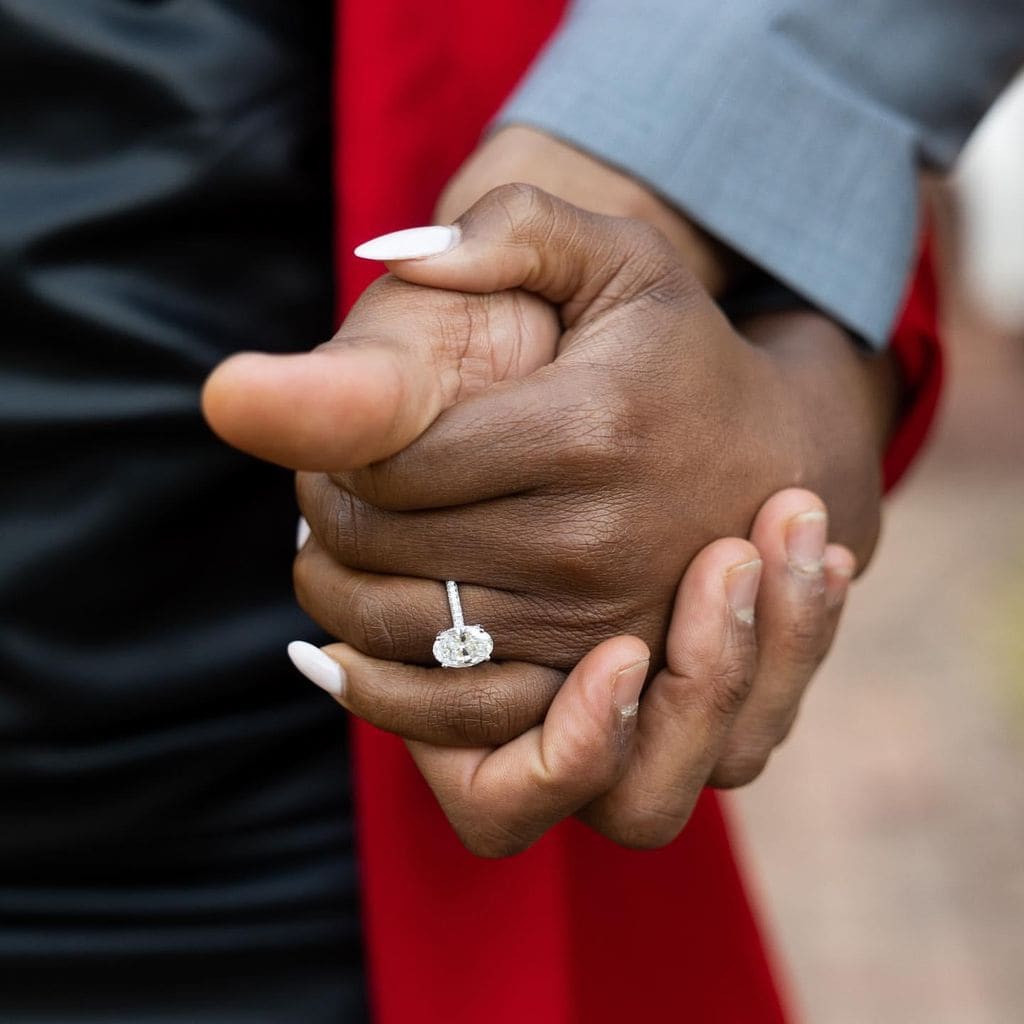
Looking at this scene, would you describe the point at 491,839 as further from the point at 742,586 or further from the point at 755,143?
the point at 755,143

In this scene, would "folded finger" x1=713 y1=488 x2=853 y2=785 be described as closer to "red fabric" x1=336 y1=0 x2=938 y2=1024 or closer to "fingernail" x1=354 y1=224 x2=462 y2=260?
"red fabric" x1=336 y1=0 x2=938 y2=1024

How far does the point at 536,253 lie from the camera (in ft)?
2.48

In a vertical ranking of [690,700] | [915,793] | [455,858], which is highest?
[690,700]

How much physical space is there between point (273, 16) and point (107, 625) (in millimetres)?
495

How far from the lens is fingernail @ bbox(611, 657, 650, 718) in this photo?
0.76m

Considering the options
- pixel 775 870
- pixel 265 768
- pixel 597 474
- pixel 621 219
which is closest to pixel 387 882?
pixel 265 768

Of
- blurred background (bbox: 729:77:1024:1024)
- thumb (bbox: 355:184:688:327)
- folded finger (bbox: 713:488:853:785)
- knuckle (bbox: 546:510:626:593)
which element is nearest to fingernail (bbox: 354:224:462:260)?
thumb (bbox: 355:184:688:327)

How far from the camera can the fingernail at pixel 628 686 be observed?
761 mm

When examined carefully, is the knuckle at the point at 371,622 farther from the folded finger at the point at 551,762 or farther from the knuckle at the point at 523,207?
the knuckle at the point at 523,207

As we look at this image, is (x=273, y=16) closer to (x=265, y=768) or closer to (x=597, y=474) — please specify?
(x=597, y=474)

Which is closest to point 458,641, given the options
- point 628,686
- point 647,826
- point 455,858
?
point 628,686

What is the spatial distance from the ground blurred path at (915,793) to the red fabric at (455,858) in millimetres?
1623

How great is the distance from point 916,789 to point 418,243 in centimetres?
277

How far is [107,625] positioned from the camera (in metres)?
1.03
